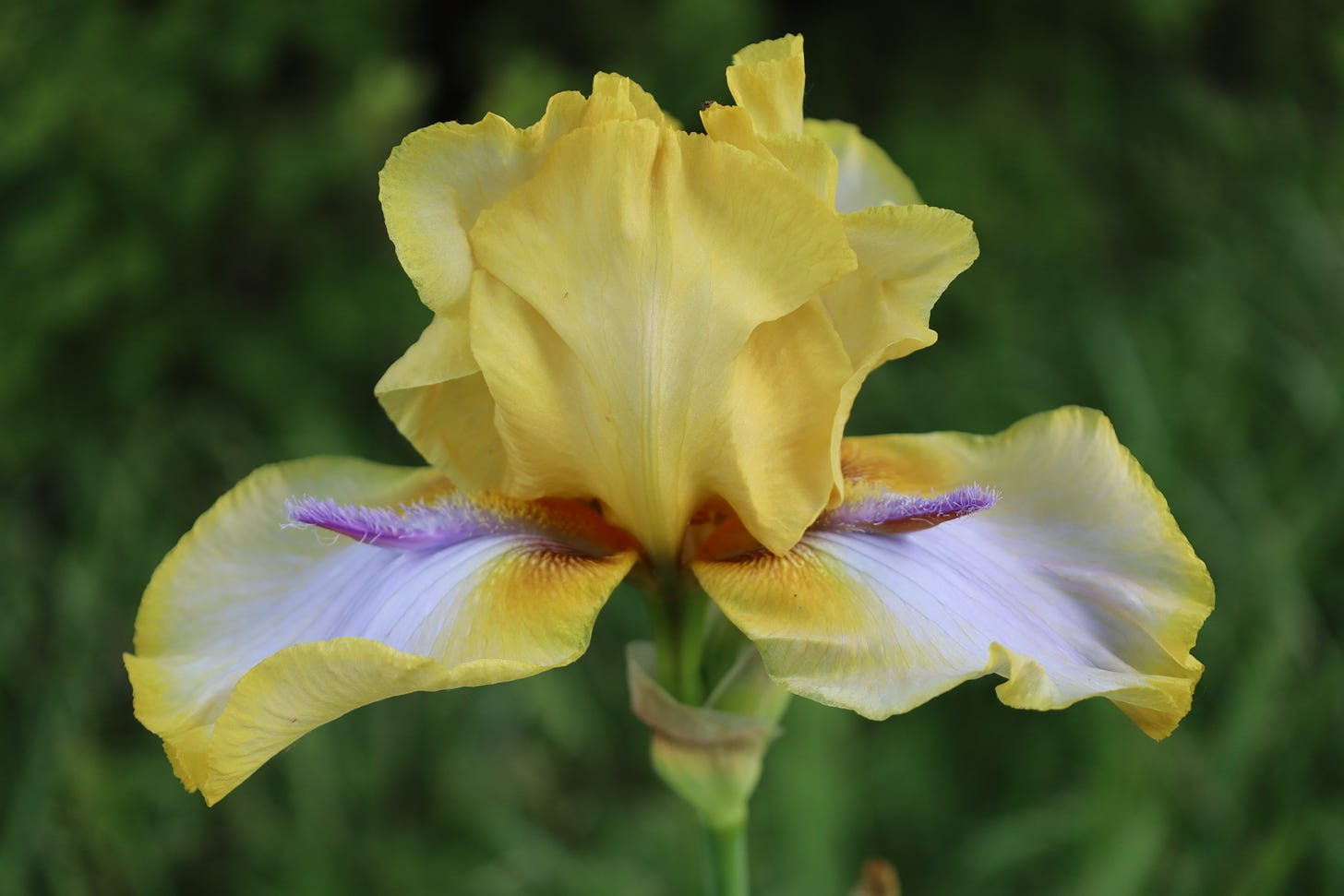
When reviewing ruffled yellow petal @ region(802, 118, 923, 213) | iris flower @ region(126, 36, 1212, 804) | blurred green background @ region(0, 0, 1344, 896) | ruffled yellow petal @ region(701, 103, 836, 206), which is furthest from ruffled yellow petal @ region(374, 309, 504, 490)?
blurred green background @ region(0, 0, 1344, 896)

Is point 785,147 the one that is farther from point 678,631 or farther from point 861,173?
point 678,631

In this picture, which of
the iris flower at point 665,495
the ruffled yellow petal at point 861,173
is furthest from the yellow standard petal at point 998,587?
the ruffled yellow petal at point 861,173

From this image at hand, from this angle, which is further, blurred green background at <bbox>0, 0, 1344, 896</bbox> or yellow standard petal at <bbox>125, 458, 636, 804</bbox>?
blurred green background at <bbox>0, 0, 1344, 896</bbox>

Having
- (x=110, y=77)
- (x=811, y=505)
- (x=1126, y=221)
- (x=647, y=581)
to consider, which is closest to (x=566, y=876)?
(x=647, y=581)

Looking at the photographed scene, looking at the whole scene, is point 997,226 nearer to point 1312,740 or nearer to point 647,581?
point 1312,740

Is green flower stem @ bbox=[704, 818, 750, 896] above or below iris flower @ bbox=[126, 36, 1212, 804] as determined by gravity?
below

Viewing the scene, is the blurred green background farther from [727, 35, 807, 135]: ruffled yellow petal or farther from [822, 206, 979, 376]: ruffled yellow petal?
[727, 35, 807, 135]: ruffled yellow petal

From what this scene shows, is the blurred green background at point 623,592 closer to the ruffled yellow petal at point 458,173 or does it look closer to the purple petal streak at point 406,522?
the purple petal streak at point 406,522
